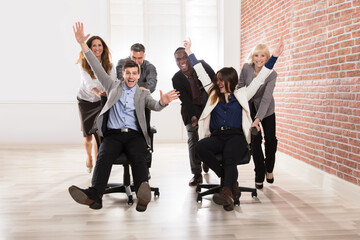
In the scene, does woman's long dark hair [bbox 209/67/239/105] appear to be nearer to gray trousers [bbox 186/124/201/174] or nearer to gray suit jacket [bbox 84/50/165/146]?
gray suit jacket [bbox 84/50/165/146]

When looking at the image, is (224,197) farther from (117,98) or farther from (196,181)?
(117,98)

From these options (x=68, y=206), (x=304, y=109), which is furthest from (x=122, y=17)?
(x=68, y=206)

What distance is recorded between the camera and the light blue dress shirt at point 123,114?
3.19 metres

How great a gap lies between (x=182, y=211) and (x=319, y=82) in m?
1.86

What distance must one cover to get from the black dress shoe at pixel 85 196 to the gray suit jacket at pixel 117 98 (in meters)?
0.61

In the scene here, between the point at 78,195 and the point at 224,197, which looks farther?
the point at 224,197

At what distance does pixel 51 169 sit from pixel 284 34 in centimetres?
326

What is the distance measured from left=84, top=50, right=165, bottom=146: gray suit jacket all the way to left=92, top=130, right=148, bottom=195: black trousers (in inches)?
4.1

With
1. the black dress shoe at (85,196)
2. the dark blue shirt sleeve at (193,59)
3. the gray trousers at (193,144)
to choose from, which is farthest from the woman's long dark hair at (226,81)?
the black dress shoe at (85,196)

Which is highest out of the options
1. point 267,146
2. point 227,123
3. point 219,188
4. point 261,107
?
point 261,107

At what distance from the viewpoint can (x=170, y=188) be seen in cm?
382

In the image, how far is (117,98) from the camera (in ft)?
10.4

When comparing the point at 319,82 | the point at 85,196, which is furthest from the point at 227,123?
the point at 85,196

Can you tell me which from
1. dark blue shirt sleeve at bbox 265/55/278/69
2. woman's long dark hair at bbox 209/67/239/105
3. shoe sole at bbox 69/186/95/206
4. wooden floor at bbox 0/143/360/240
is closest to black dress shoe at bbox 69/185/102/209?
shoe sole at bbox 69/186/95/206
